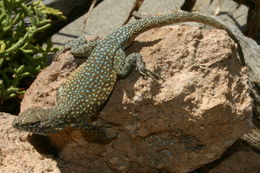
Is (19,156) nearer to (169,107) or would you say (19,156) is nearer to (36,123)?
(36,123)

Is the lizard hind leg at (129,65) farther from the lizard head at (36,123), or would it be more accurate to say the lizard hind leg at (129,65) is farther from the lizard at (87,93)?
the lizard head at (36,123)

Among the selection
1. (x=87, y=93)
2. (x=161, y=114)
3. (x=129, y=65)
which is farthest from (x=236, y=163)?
(x=87, y=93)

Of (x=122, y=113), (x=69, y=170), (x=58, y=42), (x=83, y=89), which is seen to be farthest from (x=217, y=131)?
(x=58, y=42)

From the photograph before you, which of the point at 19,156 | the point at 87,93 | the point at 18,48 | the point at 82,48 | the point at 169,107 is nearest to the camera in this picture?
the point at 169,107

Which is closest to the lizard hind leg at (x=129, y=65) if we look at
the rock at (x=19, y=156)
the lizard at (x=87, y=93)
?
the lizard at (x=87, y=93)

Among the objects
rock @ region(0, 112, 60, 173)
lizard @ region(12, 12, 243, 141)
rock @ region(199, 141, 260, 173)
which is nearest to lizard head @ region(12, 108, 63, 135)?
lizard @ region(12, 12, 243, 141)

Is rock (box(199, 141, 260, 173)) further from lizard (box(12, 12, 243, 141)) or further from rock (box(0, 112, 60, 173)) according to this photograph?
rock (box(0, 112, 60, 173))

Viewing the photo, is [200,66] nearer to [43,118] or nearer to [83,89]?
[83,89]
